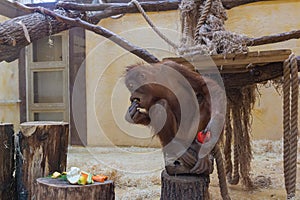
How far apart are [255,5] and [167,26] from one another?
3.39 feet

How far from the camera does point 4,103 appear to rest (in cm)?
430

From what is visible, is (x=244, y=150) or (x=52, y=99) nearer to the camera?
(x=244, y=150)

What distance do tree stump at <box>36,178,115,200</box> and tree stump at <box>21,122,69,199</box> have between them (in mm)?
226

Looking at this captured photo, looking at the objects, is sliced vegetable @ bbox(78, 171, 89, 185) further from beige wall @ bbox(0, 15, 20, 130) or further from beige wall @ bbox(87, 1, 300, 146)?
beige wall @ bbox(0, 15, 20, 130)

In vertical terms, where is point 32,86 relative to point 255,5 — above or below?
below

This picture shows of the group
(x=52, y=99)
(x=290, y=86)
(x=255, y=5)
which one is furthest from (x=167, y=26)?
(x=290, y=86)

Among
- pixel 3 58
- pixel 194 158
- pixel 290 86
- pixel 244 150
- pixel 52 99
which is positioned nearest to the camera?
pixel 194 158

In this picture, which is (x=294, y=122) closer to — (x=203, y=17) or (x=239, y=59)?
(x=239, y=59)

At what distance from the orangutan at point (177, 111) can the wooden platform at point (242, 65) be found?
34 cm

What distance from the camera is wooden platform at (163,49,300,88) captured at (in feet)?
4.99

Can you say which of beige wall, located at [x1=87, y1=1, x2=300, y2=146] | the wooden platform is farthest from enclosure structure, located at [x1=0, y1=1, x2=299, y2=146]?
the wooden platform

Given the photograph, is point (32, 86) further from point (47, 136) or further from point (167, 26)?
point (47, 136)

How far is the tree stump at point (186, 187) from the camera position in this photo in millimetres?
1209

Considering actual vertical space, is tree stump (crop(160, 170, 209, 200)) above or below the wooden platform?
below
